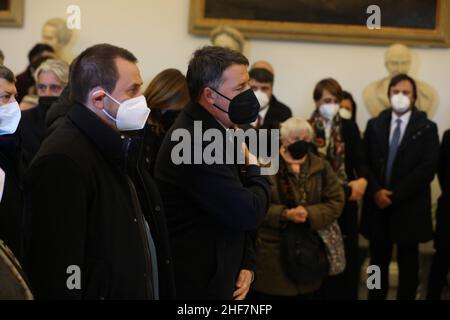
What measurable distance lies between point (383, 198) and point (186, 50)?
9.92 feet

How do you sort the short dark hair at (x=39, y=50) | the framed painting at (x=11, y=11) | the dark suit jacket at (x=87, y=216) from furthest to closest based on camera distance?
the framed painting at (x=11, y=11), the short dark hair at (x=39, y=50), the dark suit jacket at (x=87, y=216)

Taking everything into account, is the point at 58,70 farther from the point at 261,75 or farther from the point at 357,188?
the point at 357,188

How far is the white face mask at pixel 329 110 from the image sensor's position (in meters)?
6.45

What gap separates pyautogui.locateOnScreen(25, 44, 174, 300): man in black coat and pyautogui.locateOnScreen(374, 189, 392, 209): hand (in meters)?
3.68

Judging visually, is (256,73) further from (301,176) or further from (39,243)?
(39,243)

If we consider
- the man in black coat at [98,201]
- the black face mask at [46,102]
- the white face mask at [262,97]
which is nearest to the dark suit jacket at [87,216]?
the man in black coat at [98,201]

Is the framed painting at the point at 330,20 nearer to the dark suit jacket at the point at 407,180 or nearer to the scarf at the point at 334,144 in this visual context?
the dark suit jacket at the point at 407,180

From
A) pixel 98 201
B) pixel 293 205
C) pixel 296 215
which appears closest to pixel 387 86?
pixel 293 205

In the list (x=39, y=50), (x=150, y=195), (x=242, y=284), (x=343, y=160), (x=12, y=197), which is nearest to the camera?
(x=150, y=195)

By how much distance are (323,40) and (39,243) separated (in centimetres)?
589

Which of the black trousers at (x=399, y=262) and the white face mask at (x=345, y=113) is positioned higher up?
the white face mask at (x=345, y=113)

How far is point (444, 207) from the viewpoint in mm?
6465
